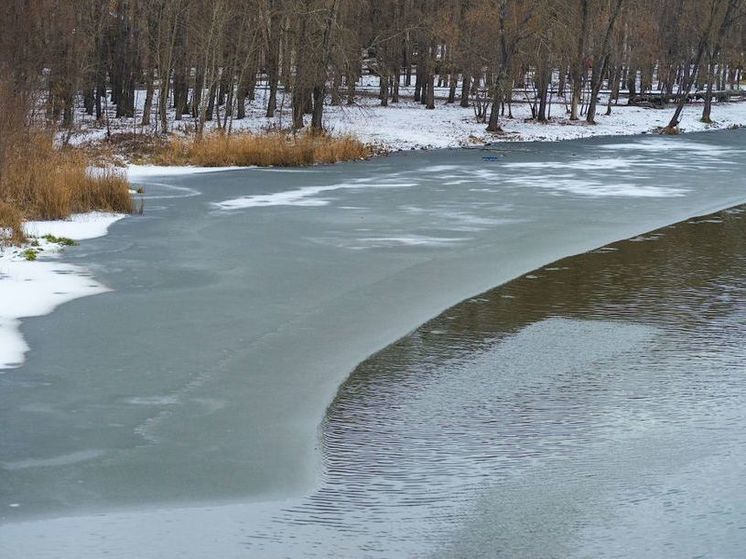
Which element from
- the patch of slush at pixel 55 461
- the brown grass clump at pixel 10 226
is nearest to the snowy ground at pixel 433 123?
the brown grass clump at pixel 10 226

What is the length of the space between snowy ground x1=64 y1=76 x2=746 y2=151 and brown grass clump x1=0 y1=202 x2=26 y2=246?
59.6 ft

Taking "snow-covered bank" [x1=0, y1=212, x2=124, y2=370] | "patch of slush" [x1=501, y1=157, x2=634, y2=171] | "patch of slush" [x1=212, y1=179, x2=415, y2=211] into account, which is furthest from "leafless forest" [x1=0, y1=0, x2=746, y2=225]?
"patch of slush" [x1=501, y1=157, x2=634, y2=171]

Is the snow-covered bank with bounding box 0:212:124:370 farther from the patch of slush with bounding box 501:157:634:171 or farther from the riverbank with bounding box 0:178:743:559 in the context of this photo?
the patch of slush with bounding box 501:157:634:171

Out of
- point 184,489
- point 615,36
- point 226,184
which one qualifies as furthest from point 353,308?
point 615,36

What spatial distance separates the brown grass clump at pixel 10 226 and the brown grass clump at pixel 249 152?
12122mm

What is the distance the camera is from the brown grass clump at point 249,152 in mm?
26953

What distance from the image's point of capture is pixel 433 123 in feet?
144

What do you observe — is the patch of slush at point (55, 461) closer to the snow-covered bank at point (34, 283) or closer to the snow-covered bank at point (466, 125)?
the snow-covered bank at point (34, 283)

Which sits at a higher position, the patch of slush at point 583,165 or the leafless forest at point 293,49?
the leafless forest at point 293,49

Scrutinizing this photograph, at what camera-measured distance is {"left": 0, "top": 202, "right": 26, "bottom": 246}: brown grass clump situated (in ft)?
45.0

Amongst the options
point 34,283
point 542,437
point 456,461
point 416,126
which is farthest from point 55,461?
point 416,126

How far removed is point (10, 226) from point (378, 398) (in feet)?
25.8

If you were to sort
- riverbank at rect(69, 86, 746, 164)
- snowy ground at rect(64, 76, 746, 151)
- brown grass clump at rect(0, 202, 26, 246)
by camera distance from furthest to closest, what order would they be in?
snowy ground at rect(64, 76, 746, 151) < riverbank at rect(69, 86, 746, 164) < brown grass clump at rect(0, 202, 26, 246)

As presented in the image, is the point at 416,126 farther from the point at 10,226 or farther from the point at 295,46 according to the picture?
the point at 10,226
